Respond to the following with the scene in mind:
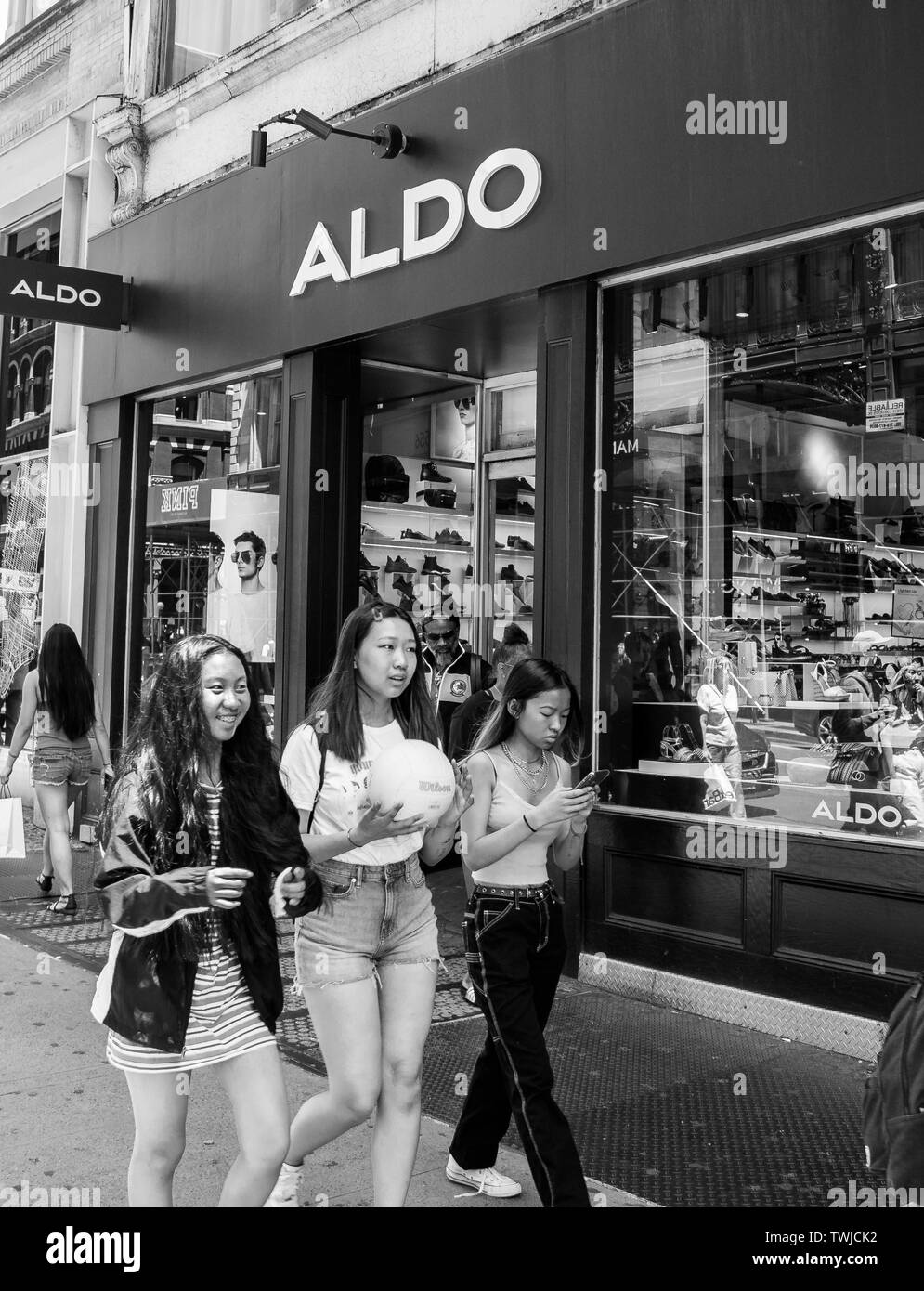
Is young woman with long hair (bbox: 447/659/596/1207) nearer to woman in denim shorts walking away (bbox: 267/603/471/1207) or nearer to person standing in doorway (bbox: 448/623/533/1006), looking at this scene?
woman in denim shorts walking away (bbox: 267/603/471/1207)

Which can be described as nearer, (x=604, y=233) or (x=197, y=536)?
(x=604, y=233)

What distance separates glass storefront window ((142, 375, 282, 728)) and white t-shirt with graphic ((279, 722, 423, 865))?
17.6 feet

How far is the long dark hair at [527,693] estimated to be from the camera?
164 inches

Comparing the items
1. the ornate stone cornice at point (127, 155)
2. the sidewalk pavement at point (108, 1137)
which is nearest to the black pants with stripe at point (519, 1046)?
the sidewalk pavement at point (108, 1137)

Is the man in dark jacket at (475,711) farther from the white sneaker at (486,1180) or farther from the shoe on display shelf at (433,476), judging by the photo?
the white sneaker at (486,1180)

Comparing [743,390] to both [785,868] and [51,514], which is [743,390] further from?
[51,514]

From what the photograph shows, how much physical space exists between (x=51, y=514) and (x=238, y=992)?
9.44 m

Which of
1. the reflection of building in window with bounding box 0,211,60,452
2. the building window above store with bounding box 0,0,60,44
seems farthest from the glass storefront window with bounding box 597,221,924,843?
the building window above store with bounding box 0,0,60,44

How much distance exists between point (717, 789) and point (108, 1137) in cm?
359

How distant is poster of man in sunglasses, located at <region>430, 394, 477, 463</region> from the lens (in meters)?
10.1

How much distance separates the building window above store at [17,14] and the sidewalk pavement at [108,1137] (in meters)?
11.1

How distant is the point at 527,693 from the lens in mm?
4172
